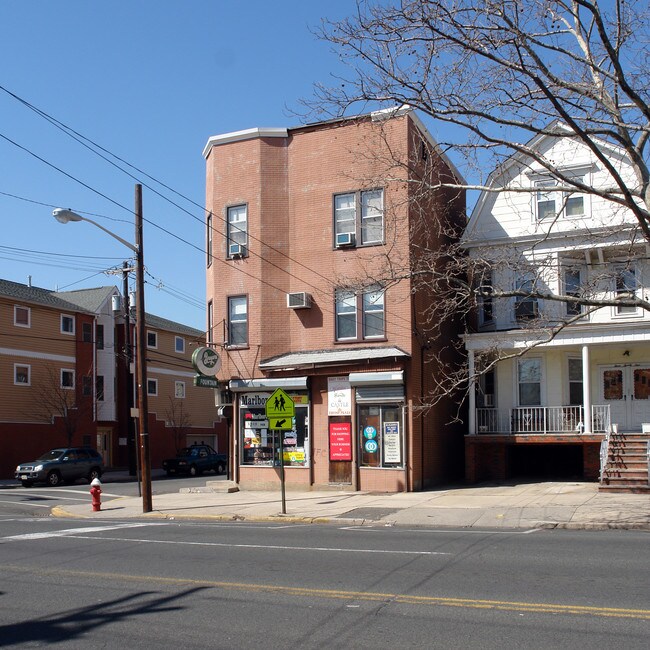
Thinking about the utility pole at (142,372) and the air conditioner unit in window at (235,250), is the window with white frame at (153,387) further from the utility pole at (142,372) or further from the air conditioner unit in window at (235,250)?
the utility pole at (142,372)

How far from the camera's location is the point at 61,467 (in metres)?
32.5

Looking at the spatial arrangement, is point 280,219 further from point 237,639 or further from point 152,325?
point 152,325

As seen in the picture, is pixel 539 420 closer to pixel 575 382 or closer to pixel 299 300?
pixel 575 382

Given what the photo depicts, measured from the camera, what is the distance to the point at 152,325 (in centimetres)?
4938

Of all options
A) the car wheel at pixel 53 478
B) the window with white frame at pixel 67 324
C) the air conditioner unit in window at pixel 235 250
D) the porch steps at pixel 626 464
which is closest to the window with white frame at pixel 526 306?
the porch steps at pixel 626 464

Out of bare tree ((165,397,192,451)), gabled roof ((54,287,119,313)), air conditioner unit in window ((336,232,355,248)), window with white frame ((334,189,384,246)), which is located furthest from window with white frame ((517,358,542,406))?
bare tree ((165,397,192,451))

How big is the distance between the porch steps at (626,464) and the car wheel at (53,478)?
2198cm

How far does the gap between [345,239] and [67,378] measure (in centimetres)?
2570

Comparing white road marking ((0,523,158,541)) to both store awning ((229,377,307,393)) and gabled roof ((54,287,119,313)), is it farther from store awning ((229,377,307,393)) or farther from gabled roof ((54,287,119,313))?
gabled roof ((54,287,119,313))

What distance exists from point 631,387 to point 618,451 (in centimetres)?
358

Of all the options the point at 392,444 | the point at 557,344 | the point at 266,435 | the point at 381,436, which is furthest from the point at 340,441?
the point at 557,344

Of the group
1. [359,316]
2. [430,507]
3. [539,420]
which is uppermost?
[359,316]

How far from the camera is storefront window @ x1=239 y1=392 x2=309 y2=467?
2309cm

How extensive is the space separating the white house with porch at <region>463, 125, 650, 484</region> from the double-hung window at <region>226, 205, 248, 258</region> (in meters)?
6.90
